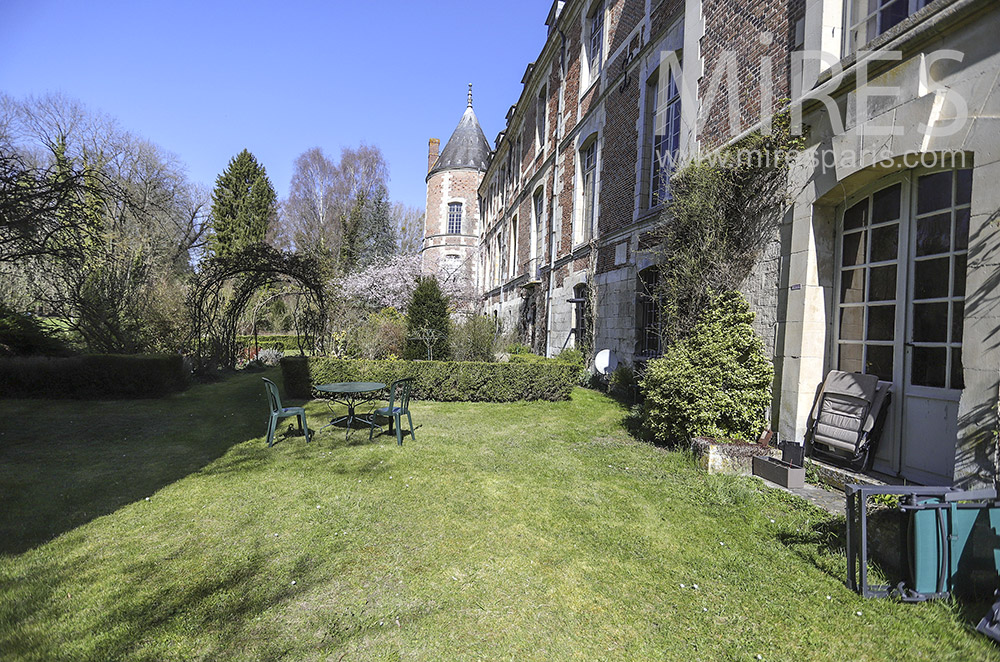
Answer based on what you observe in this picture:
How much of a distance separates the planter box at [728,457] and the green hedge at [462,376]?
14.6 feet

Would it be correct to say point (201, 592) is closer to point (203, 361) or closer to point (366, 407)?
point (366, 407)

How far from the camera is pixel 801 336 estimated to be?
4910mm

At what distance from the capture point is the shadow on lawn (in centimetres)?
379

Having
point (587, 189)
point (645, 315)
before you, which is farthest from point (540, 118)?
point (645, 315)

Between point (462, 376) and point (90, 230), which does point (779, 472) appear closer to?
point (462, 376)

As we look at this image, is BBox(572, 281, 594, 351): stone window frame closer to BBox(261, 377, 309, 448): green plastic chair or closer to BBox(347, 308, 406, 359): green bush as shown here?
BBox(347, 308, 406, 359): green bush

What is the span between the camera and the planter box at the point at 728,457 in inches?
191

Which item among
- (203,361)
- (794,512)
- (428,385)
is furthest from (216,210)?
(794,512)

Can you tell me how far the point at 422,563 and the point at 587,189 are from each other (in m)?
11.1

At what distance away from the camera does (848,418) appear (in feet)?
14.6

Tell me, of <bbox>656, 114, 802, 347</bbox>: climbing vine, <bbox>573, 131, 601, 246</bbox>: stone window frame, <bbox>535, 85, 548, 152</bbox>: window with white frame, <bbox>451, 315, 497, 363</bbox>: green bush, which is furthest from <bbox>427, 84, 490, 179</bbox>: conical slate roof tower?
<bbox>656, 114, 802, 347</bbox>: climbing vine

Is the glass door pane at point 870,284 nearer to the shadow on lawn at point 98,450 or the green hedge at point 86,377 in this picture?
the shadow on lawn at point 98,450

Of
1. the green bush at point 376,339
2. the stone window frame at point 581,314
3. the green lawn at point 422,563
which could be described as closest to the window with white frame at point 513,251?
the stone window frame at point 581,314

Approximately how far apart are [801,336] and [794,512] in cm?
190
